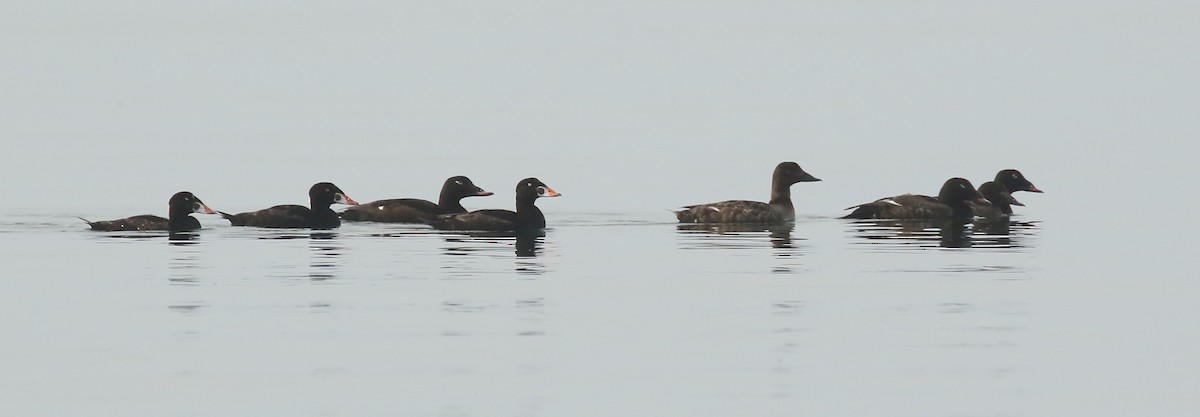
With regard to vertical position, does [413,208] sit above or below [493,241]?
above

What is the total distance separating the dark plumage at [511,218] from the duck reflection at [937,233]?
458 centimetres

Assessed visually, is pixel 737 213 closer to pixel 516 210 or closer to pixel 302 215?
pixel 516 210

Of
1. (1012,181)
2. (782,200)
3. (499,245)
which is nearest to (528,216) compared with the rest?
(499,245)

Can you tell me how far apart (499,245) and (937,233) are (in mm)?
6606

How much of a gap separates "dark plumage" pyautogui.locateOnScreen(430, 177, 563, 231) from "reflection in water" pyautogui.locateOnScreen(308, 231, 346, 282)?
179 centimetres

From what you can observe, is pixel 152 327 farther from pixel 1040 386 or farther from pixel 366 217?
pixel 366 217

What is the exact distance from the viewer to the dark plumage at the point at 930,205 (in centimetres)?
2847

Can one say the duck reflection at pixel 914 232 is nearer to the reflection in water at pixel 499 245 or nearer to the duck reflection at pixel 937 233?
the duck reflection at pixel 937 233

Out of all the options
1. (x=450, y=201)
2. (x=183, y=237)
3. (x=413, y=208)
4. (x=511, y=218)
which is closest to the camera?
(x=183, y=237)

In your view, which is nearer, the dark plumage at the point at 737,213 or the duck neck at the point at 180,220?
the duck neck at the point at 180,220

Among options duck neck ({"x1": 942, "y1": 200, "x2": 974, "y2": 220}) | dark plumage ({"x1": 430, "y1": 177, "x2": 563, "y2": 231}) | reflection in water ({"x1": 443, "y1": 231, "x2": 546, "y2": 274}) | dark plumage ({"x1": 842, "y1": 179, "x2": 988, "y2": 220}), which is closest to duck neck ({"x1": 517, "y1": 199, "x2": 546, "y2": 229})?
dark plumage ({"x1": 430, "y1": 177, "x2": 563, "y2": 231})

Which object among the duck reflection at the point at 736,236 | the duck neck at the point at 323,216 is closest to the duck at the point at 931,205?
the duck reflection at the point at 736,236

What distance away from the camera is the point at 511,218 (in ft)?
83.8

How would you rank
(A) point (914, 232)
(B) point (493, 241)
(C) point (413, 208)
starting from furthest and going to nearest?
1. (C) point (413, 208)
2. (A) point (914, 232)
3. (B) point (493, 241)
